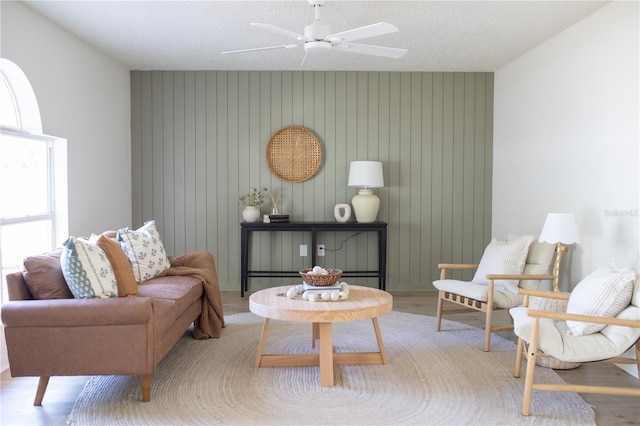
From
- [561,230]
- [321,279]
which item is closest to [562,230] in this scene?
[561,230]

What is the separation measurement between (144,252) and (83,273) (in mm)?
968

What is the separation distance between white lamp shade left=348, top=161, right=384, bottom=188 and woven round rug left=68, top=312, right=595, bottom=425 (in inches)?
72.3

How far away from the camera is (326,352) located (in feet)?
9.67

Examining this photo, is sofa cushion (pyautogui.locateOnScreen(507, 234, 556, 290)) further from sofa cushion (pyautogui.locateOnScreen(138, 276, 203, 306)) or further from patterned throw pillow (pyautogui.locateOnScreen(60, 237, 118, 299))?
patterned throw pillow (pyautogui.locateOnScreen(60, 237, 118, 299))

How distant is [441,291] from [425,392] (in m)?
1.25

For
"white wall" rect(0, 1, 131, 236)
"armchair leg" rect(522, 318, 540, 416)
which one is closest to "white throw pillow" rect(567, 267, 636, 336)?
"armchair leg" rect(522, 318, 540, 416)

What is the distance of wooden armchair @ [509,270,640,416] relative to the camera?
99.2 inches

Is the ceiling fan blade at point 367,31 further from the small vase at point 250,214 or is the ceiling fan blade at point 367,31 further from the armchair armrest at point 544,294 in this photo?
the small vase at point 250,214

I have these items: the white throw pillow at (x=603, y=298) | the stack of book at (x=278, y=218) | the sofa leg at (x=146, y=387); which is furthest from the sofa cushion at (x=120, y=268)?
the white throw pillow at (x=603, y=298)

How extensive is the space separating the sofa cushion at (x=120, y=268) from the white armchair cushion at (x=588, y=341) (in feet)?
7.10

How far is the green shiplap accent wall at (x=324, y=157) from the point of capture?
546 cm

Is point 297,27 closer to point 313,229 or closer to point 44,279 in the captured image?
point 313,229

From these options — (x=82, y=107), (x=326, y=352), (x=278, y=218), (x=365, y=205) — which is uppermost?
(x=82, y=107)

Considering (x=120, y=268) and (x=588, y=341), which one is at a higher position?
(x=120, y=268)
